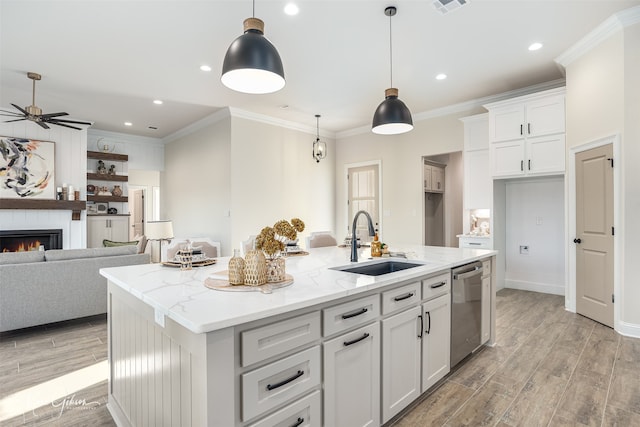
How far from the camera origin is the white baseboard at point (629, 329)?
3.23 meters

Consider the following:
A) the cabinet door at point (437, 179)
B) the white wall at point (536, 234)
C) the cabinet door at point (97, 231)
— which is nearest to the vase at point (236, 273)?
the white wall at point (536, 234)

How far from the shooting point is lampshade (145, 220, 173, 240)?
5.37 metres

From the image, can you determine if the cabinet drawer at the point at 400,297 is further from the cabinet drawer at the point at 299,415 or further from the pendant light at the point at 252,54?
the pendant light at the point at 252,54

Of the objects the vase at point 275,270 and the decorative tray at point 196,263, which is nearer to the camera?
the vase at point 275,270

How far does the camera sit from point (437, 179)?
270 inches

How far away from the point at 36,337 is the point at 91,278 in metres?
0.73

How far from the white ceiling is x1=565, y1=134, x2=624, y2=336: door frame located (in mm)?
1147

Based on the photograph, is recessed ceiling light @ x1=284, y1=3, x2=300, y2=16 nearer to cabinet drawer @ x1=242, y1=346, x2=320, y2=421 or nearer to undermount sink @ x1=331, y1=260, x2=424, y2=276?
undermount sink @ x1=331, y1=260, x2=424, y2=276

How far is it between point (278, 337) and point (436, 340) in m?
1.42

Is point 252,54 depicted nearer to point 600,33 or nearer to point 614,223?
point 600,33

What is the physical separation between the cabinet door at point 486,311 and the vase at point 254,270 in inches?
85.5

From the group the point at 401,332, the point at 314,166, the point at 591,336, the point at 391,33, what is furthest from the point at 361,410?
the point at 314,166

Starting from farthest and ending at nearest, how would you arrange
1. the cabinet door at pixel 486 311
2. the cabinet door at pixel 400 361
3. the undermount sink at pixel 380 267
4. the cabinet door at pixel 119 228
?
the cabinet door at pixel 119 228 → the cabinet door at pixel 486 311 → the undermount sink at pixel 380 267 → the cabinet door at pixel 400 361

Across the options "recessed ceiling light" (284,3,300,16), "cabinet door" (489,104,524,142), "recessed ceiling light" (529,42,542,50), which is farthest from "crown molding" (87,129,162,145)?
"recessed ceiling light" (529,42,542,50)
